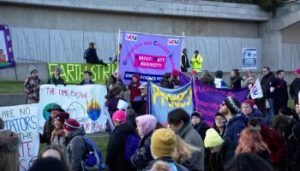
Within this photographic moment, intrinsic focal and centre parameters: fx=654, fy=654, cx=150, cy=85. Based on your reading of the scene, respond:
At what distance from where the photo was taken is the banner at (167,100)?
13789 mm

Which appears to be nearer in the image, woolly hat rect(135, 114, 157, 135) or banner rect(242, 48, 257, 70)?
woolly hat rect(135, 114, 157, 135)

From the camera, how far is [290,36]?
46.0 m

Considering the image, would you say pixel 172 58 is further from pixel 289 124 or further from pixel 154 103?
pixel 289 124

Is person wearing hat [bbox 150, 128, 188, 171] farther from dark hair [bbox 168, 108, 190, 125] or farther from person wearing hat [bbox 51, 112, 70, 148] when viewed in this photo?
person wearing hat [bbox 51, 112, 70, 148]

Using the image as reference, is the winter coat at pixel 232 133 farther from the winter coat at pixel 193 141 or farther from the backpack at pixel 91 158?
the backpack at pixel 91 158

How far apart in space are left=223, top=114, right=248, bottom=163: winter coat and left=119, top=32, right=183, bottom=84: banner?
8.16 m

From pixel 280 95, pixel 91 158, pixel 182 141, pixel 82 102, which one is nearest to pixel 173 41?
pixel 280 95

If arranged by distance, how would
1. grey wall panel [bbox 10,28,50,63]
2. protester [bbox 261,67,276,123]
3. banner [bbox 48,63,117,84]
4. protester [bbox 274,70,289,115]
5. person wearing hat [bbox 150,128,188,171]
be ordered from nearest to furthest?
person wearing hat [bbox 150,128,188,171] < protester [bbox 261,67,276,123] < protester [bbox 274,70,289,115] < banner [bbox 48,63,117,84] < grey wall panel [bbox 10,28,50,63]

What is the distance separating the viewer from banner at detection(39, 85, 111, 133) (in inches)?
A: 537

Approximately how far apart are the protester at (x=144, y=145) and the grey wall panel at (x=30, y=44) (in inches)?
948

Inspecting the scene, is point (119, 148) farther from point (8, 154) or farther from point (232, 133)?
point (8, 154)

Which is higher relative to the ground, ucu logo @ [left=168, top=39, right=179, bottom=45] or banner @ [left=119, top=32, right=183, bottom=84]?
ucu logo @ [left=168, top=39, right=179, bottom=45]

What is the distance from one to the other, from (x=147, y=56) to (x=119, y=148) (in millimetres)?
8814

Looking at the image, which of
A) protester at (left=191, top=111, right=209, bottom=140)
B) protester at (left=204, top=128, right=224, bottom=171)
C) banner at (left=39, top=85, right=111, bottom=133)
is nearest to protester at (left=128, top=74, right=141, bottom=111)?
banner at (left=39, top=85, right=111, bottom=133)
